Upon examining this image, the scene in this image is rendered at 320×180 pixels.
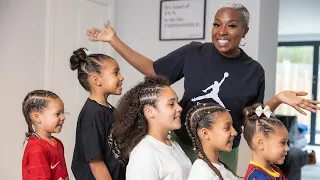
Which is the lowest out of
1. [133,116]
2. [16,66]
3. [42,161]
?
[42,161]

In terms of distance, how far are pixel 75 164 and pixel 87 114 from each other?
226 millimetres

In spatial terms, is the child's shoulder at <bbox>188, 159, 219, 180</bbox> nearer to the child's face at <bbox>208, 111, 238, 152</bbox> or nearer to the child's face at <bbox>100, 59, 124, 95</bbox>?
the child's face at <bbox>208, 111, 238, 152</bbox>

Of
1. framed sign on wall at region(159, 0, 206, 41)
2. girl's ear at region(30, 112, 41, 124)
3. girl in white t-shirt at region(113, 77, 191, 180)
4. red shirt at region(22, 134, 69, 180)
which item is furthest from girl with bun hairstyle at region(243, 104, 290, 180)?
framed sign on wall at region(159, 0, 206, 41)

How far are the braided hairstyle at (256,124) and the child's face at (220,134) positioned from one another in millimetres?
154

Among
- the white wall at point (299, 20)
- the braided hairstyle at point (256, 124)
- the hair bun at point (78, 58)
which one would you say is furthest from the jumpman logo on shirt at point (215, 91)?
the white wall at point (299, 20)

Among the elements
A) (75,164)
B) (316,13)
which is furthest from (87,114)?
(316,13)

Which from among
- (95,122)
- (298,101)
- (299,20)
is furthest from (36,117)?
(299,20)

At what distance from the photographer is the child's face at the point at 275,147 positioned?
1617mm

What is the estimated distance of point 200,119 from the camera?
158 cm

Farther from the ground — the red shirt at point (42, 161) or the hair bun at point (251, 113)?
the hair bun at point (251, 113)

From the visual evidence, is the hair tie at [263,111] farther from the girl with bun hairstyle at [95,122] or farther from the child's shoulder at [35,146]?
the child's shoulder at [35,146]

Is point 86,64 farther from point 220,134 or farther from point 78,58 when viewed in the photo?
point 220,134

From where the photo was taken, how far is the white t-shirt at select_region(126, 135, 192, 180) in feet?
4.60

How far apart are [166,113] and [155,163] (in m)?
0.21
